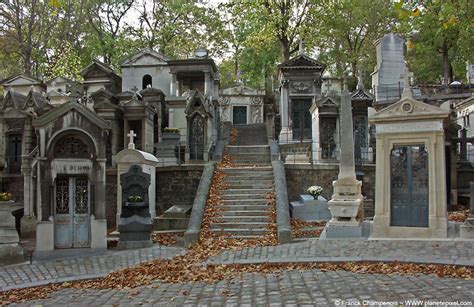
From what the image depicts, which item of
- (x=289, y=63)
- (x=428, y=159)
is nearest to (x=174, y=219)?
(x=428, y=159)

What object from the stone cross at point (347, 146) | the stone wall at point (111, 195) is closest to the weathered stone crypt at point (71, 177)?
the stone cross at point (347, 146)

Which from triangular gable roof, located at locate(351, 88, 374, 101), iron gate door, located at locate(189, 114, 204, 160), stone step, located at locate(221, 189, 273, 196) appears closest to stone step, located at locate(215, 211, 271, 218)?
stone step, located at locate(221, 189, 273, 196)

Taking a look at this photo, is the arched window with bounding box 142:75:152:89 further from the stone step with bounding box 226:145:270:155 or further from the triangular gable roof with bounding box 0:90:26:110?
the stone step with bounding box 226:145:270:155

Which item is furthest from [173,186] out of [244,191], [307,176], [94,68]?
[94,68]

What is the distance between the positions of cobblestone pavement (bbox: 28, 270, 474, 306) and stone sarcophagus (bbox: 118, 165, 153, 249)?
3429 millimetres

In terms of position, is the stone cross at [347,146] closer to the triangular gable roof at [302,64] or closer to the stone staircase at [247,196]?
the stone staircase at [247,196]

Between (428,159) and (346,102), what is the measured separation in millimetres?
2468

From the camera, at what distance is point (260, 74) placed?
43.2 metres

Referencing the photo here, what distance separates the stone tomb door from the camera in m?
10.4

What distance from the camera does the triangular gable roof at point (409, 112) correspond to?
10.0 meters

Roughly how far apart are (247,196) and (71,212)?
5.31 metres

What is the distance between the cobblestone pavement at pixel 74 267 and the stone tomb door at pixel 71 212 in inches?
22.7

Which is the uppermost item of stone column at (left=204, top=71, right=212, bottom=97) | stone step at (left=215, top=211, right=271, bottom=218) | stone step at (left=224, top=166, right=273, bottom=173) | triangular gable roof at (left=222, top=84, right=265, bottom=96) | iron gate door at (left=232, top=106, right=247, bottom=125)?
triangular gable roof at (left=222, top=84, right=265, bottom=96)

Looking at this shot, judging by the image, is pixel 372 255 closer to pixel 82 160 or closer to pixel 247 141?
pixel 82 160
